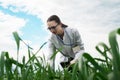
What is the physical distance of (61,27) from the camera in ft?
17.7

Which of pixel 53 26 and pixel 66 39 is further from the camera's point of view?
pixel 66 39

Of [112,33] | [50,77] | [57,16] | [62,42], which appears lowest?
[50,77]

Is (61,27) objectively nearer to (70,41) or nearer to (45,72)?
(70,41)

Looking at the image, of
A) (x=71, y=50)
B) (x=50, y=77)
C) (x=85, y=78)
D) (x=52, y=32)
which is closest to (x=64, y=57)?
(x=71, y=50)

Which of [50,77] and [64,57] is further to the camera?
[64,57]

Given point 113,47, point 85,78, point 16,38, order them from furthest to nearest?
point 16,38
point 85,78
point 113,47

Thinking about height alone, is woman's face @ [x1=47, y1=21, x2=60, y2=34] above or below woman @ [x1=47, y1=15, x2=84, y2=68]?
above

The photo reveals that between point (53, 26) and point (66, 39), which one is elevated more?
point (53, 26)

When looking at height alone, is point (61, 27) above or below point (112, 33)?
above

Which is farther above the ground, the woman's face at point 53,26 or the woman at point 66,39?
the woman's face at point 53,26

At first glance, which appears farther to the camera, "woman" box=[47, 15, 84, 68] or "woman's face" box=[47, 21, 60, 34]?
"woman" box=[47, 15, 84, 68]

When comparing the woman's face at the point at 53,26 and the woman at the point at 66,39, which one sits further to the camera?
the woman at the point at 66,39

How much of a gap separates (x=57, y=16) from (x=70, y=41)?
56cm

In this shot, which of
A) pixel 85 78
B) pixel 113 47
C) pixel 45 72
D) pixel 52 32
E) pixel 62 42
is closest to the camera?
pixel 113 47
